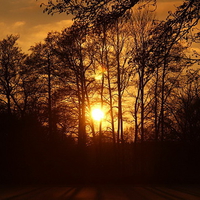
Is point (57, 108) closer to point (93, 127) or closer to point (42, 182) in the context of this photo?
point (93, 127)

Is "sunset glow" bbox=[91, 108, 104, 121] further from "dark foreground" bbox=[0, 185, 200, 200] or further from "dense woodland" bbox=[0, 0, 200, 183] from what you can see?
"dark foreground" bbox=[0, 185, 200, 200]

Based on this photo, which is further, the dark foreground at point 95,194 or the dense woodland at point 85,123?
the dense woodland at point 85,123

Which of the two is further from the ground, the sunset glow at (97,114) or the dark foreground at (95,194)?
the sunset glow at (97,114)

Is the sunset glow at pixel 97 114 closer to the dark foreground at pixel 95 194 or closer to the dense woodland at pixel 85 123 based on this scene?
the dense woodland at pixel 85 123

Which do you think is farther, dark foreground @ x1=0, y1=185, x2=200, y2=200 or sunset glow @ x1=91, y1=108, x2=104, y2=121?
sunset glow @ x1=91, y1=108, x2=104, y2=121

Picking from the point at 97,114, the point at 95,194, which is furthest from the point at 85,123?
the point at 95,194

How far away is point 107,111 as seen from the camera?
24.3 metres

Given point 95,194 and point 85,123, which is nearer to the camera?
point 95,194

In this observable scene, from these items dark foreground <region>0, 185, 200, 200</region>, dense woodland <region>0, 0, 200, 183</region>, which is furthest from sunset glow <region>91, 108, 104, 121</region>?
dark foreground <region>0, 185, 200, 200</region>

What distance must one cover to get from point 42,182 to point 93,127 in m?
5.19

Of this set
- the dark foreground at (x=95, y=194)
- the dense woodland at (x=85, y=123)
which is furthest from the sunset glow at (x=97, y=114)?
the dark foreground at (x=95, y=194)

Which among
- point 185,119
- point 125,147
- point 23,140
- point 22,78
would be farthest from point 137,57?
point 185,119

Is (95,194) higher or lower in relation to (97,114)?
lower

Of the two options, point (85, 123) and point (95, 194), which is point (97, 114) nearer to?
point (85, 123)
